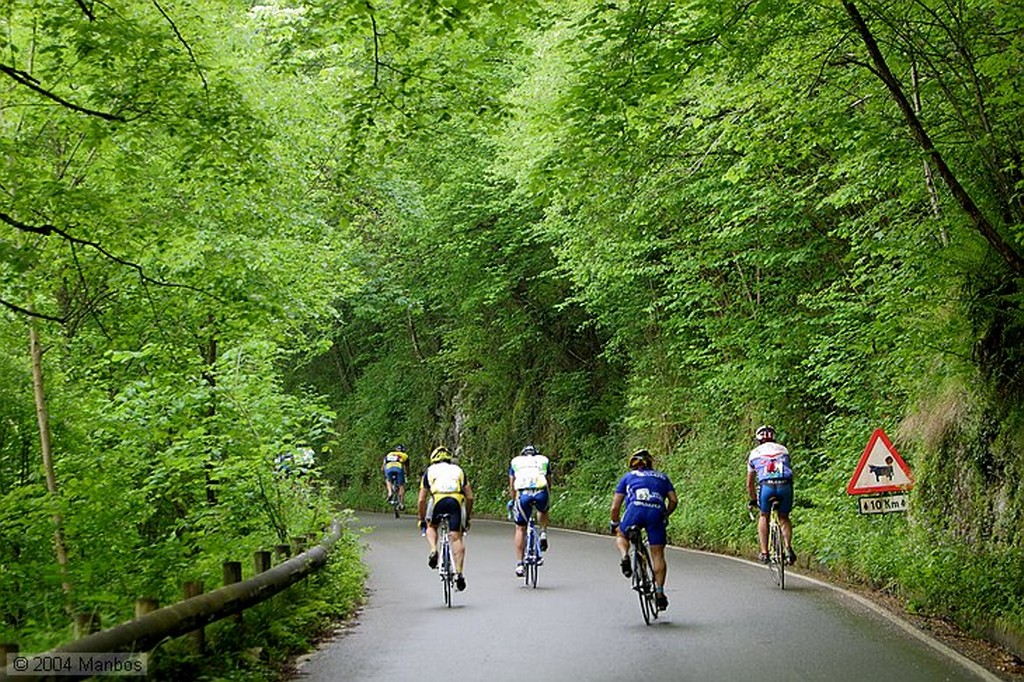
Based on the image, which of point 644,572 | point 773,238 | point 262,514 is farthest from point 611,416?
point 644,572

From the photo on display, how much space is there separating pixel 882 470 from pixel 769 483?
5.70ft

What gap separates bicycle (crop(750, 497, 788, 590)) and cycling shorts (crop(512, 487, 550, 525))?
10.5 ft

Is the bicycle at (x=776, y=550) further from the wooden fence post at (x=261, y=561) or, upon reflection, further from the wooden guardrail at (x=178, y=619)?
the wooden fence post at (x=261, y=561)

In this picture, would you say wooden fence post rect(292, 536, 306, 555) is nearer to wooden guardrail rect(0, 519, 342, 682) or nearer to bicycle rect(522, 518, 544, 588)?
wooden guardrail rect(0, 519, 342, 682)

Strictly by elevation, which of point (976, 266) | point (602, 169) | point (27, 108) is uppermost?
point (27, 108)

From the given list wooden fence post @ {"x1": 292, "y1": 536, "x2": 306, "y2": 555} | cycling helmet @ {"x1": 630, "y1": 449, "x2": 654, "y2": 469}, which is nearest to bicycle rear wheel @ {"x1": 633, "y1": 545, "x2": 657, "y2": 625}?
cycling helmet @ {"x1": 630, "y1": 449, "x2": 654, "y2": 469}

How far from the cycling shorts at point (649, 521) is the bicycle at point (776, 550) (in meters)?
3.01

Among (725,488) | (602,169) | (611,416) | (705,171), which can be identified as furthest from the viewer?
(611,416)

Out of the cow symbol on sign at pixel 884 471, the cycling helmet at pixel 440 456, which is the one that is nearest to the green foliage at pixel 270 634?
the cycling helmet at pixel 440 456

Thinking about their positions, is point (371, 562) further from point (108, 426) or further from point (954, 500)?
point (954, 500)

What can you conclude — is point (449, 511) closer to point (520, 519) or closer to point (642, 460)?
point (520, 519)

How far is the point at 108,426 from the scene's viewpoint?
13594 millimetres

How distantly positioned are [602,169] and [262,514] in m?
6.68

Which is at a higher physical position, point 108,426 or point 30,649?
point 108,426
